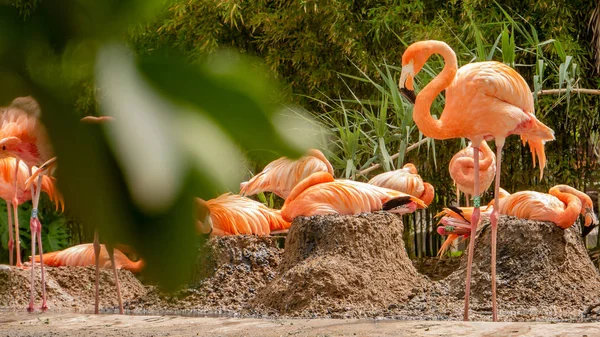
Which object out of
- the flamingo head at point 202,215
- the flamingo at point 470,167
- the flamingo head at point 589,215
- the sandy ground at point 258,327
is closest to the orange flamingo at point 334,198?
the flamingo at point 470,167

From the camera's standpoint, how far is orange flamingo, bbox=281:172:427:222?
5.02 m

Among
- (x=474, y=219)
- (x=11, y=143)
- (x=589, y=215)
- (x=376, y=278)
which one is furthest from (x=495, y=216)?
(x=11, y=143)

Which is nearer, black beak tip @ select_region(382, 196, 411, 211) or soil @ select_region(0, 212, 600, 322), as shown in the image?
soil @ select_region(0, 212, 600, 322)

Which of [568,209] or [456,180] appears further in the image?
[456,180]

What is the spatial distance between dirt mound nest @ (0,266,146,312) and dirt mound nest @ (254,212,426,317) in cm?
110

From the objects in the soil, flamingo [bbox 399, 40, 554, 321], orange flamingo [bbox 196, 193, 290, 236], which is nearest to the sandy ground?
the soil

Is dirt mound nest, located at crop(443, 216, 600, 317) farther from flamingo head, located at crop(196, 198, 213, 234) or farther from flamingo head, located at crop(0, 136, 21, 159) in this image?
flamingo head, located at crop(196, 198, 213, 234)

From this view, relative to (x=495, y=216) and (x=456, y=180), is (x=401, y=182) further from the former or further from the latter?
(x=495, y=216)

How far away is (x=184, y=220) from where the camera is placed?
0.34 meters

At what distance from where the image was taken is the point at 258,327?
2.99 m

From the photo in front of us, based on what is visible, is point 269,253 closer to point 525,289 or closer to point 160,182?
point 525,289

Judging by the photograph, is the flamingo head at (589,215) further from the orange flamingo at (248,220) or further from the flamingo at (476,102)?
the orange flamingo at (248,220)

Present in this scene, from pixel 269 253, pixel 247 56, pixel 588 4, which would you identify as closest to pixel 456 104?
pixel 269 253

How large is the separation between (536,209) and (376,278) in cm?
93
